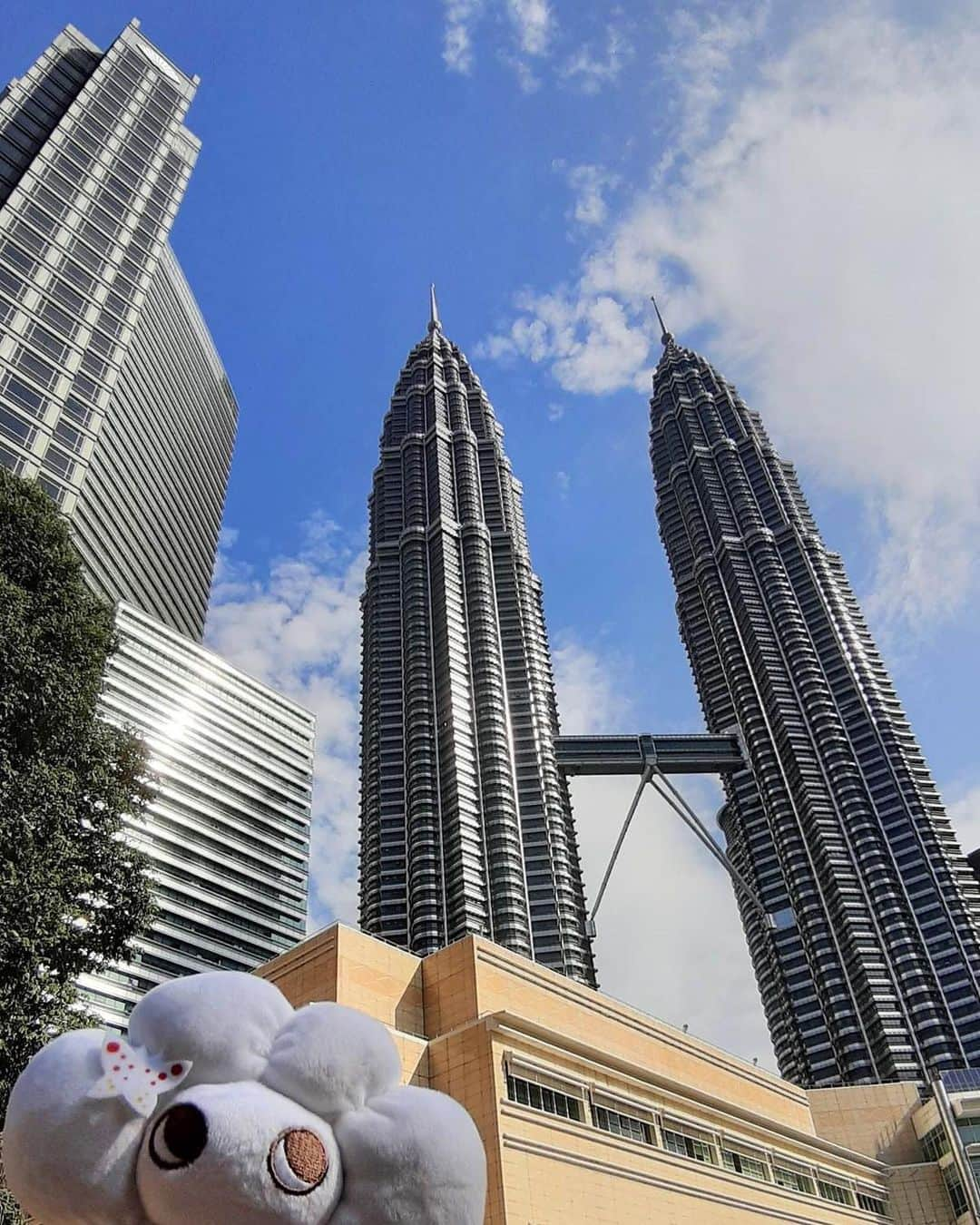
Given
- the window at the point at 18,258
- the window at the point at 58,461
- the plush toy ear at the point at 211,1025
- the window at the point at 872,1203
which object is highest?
the window at the point at 18,258

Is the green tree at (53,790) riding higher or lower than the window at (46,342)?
lower

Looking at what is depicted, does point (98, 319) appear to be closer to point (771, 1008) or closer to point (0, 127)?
point (0, 127)

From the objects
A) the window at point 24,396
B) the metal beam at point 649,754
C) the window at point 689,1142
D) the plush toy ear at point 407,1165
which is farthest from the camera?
the metal beam at point 649,754

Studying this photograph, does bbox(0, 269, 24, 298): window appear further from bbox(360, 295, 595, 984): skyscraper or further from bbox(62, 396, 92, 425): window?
bbox(360, 295, 595, 984): skyscraper

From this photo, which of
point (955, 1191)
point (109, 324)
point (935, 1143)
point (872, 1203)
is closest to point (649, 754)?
point (935, 1143)

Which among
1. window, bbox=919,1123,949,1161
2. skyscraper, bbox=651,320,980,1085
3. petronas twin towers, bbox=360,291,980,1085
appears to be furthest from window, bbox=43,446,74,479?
skyscraper, bbox=651,320,980,1085

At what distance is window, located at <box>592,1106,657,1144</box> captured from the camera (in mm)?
24641

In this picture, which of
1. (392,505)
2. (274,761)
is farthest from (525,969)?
(392,505)

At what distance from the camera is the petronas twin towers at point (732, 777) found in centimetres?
8050

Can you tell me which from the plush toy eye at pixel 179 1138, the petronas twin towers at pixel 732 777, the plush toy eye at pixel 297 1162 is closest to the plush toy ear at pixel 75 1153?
the plush toy eye at pixel 179 1138

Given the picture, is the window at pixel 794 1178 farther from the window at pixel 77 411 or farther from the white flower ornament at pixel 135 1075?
the window at pixel 77 411

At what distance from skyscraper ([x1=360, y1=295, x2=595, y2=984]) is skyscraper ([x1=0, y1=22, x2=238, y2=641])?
2158 cm

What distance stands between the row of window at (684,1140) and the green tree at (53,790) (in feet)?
35.5

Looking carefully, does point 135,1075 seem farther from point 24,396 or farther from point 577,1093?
point 24,396
